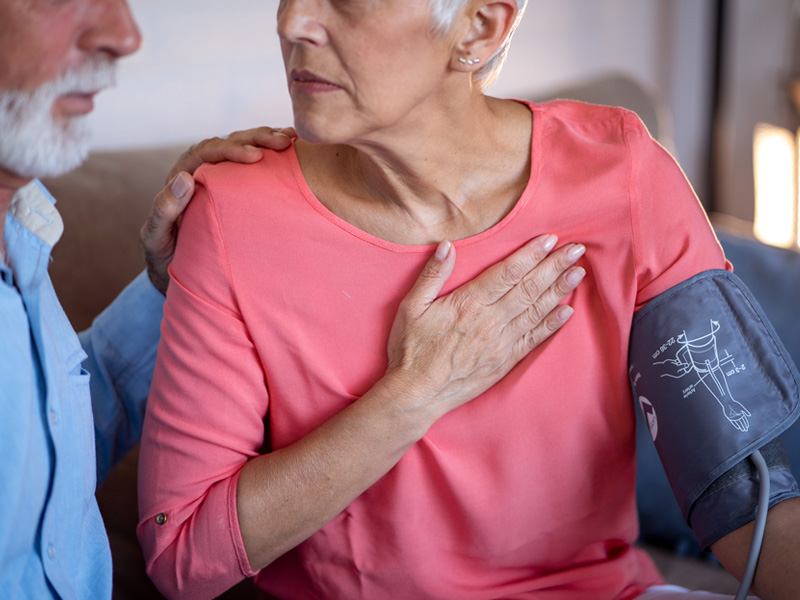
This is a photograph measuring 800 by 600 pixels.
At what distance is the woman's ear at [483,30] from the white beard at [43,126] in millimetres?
409

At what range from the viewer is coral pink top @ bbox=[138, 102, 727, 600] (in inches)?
40.2

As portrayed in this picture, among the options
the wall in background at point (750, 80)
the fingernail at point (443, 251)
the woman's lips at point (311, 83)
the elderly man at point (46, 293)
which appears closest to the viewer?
the elderly man at point (46, 293)

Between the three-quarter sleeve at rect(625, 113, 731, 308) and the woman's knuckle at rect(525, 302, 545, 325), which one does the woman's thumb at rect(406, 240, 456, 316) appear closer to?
the woman's knuckle at rect(525, 302, 545, 325)

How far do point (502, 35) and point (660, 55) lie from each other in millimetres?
2307

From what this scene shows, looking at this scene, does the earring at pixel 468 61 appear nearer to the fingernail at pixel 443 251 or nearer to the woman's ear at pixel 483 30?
the woman's ear at pixel 483 30

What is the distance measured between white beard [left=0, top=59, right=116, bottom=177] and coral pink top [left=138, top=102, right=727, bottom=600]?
23 cm

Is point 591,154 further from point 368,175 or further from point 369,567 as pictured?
point 369,567

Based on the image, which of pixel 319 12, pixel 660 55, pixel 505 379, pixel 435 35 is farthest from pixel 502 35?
pixel 660 55

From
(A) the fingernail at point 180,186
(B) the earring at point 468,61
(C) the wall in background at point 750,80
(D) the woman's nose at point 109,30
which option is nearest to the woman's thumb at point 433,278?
(B) the earring at point 468,61

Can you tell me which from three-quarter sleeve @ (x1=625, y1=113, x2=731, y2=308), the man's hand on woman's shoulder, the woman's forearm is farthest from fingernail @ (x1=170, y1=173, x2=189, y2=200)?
three-quarter sleeve @ (x1=625, y1=113, x2=731, y2=308)

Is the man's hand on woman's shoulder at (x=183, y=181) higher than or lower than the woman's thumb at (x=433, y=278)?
higher

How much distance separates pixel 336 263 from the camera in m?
1.05

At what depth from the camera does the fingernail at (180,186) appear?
1054 mm

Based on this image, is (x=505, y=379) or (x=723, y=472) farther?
(x=505, y=379)
